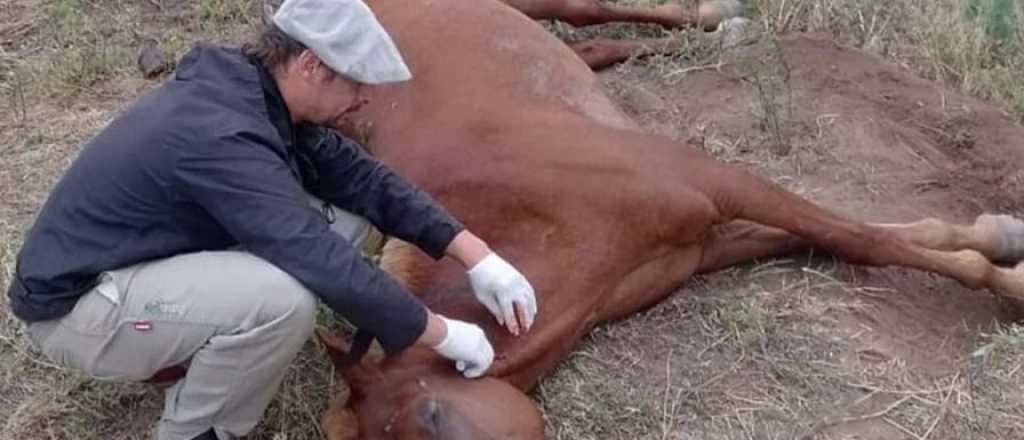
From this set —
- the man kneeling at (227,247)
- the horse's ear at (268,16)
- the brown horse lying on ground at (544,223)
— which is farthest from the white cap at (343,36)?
the brown horse lying on ground at (544,223)

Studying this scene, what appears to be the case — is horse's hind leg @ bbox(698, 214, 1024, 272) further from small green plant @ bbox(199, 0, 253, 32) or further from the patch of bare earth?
small green plant @ bbox(199, 0, 253, 32)

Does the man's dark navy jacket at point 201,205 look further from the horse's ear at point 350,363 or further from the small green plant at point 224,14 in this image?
the small green plant at point 224,14

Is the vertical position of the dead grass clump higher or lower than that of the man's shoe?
lower

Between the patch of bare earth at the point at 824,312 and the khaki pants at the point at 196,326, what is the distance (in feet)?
2.71

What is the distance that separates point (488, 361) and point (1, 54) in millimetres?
3620

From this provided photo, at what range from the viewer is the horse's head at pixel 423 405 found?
387 cm

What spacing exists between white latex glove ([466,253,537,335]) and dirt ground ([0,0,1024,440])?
344mm

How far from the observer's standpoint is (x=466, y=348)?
3.96 m

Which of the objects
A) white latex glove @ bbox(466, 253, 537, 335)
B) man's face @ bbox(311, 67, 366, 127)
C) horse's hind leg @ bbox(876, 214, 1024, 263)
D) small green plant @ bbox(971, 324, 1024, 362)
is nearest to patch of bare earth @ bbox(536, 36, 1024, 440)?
small green plant @ bbox(971, 324, 1024, 362)

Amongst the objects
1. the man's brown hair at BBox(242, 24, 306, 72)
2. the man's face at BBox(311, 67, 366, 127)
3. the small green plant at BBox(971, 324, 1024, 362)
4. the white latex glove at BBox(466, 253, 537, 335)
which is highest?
the man's brown hair at BBox(242, 24, 306, 72)

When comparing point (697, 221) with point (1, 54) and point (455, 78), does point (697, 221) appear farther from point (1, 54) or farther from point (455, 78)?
point (1, 54)

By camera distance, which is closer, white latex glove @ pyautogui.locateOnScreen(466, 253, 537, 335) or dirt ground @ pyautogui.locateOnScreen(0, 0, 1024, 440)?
white latex glove @ pyautogui.locateOnScreen(466, 253, 537, 335)

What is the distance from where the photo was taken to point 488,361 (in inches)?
159

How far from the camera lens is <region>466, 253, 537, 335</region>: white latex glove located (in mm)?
4176
